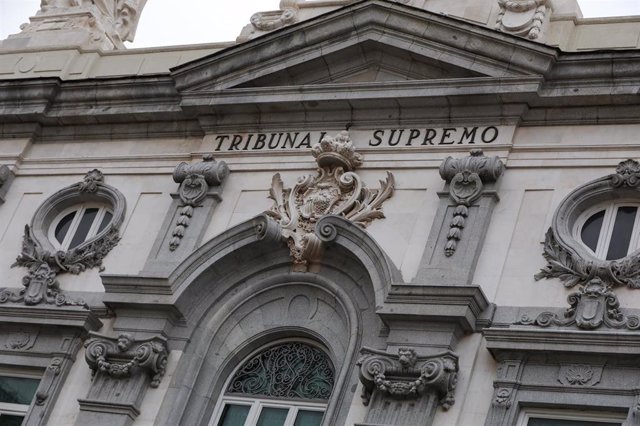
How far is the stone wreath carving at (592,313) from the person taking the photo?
19359mm

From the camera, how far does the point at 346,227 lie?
21.6 m

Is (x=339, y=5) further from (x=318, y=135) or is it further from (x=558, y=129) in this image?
(x=558, y=129)

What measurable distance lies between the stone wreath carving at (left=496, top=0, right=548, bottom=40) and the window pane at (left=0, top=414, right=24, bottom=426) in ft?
29.0

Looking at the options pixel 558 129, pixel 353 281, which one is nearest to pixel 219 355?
pixel 353 281

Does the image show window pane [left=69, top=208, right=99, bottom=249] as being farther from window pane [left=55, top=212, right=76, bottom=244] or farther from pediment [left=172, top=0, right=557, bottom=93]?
pediment [left=172, top=0, right=557, bottom=93]

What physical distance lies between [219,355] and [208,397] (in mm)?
668

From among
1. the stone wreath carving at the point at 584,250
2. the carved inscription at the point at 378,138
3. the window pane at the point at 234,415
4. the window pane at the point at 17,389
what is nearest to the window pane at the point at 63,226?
the window pane at the point at 17,389

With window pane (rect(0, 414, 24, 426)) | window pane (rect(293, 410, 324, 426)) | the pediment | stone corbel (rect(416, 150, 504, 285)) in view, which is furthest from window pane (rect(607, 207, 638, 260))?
window pane (rect(0, 414, 24, 426))

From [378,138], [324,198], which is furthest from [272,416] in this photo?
[378,138]

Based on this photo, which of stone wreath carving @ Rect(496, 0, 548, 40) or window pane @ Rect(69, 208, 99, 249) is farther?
window pane @ Rect(69, 208, 99, 249)

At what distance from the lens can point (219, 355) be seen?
22.0 m

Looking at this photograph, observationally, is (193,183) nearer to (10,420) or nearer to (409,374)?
(10,420)

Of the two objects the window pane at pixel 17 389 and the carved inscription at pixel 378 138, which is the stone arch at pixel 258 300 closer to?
the carved inscription at pixel 378 138

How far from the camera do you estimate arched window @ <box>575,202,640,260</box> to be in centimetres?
2044
